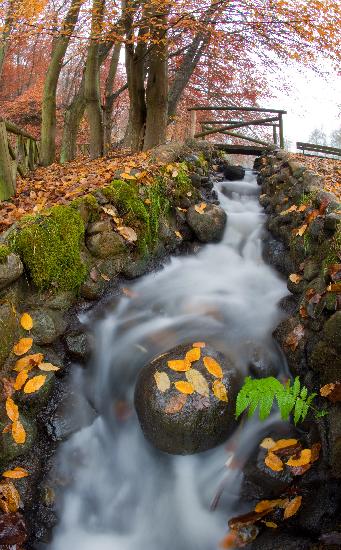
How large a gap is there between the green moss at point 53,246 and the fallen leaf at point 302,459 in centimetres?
245

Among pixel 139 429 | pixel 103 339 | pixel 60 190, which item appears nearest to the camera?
pixel 139 429

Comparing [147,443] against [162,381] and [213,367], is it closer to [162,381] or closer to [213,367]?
[162,381]

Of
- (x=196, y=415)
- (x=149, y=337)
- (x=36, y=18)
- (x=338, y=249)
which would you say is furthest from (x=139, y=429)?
(x=36, y=18)

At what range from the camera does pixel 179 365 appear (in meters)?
3.21

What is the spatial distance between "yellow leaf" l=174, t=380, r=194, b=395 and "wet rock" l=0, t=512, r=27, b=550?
1.39 meters

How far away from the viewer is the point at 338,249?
345cm

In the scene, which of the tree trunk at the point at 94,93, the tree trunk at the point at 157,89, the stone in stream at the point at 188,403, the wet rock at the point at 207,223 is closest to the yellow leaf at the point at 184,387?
the stone in stream at the point at 188,403

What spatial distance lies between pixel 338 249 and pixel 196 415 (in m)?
1.95

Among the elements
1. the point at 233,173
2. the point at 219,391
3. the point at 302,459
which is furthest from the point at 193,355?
the point at 233,173

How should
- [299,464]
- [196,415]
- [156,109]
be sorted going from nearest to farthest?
[299,464] → [196,415] → [156,109]

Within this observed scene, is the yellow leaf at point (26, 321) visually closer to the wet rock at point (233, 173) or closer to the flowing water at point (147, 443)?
the flowing water at point (147, 443)

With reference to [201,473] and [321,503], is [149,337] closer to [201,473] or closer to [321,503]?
[201,473]

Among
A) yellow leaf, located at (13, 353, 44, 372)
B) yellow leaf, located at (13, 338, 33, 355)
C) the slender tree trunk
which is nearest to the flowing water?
yellow leaf, located at (13, 353, 44, 372)

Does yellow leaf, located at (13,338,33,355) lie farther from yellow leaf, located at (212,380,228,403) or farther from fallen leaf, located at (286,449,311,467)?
fallen leaf, located at (286,449,311,467)
